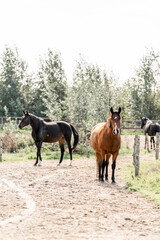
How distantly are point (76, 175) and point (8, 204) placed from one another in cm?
390

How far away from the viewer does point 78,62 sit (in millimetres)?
24875

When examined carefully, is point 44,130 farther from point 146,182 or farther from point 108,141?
point 146,182

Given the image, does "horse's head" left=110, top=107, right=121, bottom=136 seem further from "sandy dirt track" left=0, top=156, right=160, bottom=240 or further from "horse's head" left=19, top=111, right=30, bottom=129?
"horse's head" left=19, top=111, right=30, bottom=129

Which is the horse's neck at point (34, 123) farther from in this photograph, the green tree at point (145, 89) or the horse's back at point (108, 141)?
the green tree at point (145, 89)

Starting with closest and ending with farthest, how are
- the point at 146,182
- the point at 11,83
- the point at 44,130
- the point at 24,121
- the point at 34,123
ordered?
the point at 146,182, the point at 24,121, the point at 34,123, the point at 44,130, the point at 11,83

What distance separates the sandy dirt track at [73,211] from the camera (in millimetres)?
3834

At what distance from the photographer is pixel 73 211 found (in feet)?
16.3

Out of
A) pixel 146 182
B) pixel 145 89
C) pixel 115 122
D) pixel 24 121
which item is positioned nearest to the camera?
pixel 115 122

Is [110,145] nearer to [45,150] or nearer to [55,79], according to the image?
[45,150]

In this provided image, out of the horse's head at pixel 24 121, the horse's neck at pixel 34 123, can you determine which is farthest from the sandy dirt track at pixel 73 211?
the horse's neck at pixel 34 123

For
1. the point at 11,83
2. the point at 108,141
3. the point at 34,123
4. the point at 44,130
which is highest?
the point at 11,83

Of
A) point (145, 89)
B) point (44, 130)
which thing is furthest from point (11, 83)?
point (44, 130)

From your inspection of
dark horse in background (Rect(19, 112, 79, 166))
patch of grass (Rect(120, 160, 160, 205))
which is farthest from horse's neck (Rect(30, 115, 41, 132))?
patch of grass (Rect(120, 160, 160, 205))

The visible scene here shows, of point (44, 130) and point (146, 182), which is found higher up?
point (44, 130)
